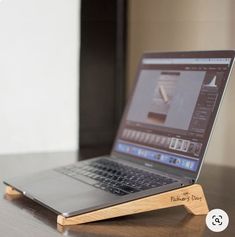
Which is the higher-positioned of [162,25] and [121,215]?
[162,25]

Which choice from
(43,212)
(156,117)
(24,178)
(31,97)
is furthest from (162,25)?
(43,212)

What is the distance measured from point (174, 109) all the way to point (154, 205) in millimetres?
238

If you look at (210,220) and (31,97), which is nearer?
(210,220)

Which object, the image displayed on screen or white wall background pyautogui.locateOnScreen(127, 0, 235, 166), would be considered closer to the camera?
the image displayed on screen

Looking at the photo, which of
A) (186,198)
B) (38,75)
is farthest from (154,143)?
(38,75)

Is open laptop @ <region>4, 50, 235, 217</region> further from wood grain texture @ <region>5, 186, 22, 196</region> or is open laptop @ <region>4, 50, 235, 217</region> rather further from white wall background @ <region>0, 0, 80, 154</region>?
white wall background @ <region>0, 0, 80, 154</region>

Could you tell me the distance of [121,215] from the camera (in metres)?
0.81

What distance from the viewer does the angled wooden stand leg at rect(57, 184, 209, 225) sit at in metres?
0.80

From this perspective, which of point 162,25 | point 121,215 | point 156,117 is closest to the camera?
point 121,215

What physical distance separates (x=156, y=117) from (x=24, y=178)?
291 millimetres

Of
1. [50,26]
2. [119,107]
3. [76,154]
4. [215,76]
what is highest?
[50,26]

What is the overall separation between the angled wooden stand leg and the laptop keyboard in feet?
0.07

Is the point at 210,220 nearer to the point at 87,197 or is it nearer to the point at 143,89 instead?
the point at 87,197

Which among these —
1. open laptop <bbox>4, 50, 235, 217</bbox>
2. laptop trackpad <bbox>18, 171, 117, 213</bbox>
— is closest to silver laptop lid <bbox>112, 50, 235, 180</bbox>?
open laptop <bbox>4, 50, 235, 217</bbox>
